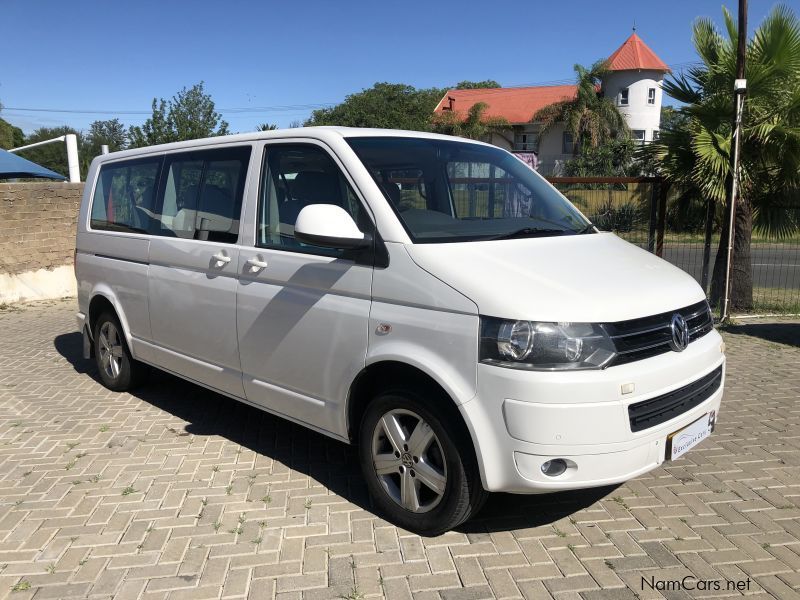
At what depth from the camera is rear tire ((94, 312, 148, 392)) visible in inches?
227

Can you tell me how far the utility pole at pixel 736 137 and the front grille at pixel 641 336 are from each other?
5.87 metres

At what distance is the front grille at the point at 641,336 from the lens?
115 inches

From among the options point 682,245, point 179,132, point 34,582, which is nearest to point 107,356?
point 34,582

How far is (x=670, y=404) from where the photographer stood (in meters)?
3.13

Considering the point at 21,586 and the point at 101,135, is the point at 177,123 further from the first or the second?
the point at 101,135

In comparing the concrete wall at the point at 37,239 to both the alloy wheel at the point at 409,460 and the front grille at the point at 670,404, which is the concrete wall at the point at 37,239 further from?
the front grille at the point at 670,404

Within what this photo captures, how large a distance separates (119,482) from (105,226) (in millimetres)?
2591

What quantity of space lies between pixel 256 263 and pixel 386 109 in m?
58.7

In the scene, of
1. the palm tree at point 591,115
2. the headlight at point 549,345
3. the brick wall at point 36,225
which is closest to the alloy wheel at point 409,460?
the headlight at point 549,345

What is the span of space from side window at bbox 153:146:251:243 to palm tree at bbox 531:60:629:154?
37452 mm

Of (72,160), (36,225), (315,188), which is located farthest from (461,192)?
(72,160)

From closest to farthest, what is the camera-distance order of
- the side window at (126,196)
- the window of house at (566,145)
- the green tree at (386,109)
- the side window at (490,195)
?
the side window at (490,195), the side window at (126,196), the window of house at (566,145), the green tree at (386,109)

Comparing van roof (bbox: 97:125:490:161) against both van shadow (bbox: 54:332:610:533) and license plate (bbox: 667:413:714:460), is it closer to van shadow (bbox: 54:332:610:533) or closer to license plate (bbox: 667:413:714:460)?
van shadow (bbox: 54:332:610:533)

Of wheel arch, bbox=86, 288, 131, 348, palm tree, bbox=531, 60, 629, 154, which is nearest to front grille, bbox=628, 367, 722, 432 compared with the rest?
wheel arch, bbox=86, 288, 131, 348
